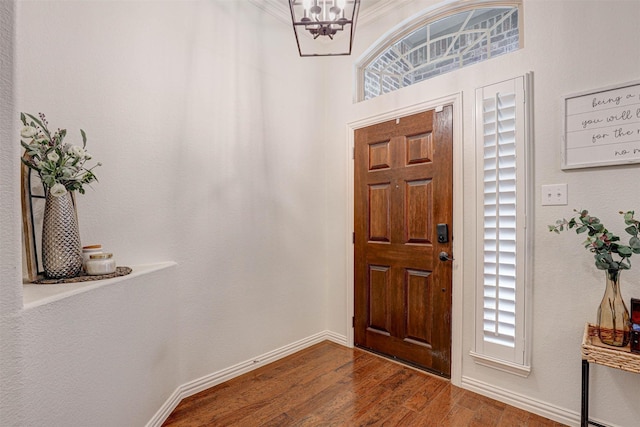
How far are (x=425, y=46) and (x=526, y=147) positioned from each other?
1162mm

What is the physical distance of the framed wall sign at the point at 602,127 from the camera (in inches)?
61.7

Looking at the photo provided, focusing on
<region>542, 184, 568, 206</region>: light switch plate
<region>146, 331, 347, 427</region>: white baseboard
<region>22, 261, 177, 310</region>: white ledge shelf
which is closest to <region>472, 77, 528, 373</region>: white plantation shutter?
<region>542, 184, 568, 206</region>: light switch plate

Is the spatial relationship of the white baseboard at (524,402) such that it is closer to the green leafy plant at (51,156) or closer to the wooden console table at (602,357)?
the wooden console table at (602,357)

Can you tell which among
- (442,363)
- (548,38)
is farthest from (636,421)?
(548,38)

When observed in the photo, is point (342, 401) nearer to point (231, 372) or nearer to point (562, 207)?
point (231, 372)

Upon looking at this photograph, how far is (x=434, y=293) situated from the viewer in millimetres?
2271

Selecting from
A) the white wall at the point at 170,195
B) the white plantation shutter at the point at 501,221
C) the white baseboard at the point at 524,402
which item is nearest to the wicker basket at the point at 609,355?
the white plantation shutter at the point at 501,221

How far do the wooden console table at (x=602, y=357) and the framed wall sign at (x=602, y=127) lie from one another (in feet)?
2.93

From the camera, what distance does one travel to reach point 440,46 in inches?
93.0

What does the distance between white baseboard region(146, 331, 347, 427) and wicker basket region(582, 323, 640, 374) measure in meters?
1.81

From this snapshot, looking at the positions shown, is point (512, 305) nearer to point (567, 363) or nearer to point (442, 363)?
point (567, 363)

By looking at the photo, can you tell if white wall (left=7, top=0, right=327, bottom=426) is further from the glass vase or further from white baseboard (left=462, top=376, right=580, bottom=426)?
the glass vase

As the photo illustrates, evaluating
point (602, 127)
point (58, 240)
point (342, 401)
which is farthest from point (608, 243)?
point (58, 240)

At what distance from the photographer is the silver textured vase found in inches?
53.9
